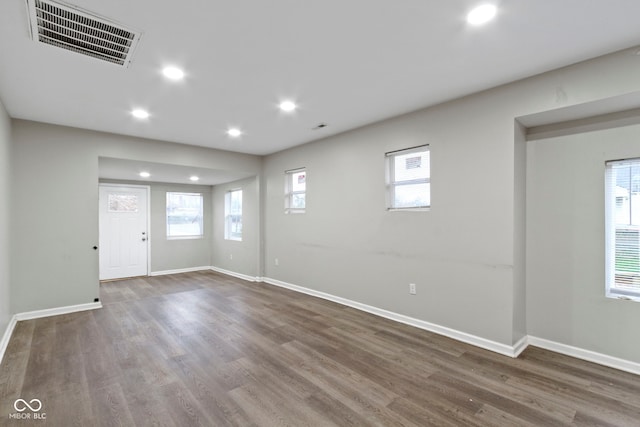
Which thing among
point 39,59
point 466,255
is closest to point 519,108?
point 466,255

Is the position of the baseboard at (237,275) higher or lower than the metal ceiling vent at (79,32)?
lower

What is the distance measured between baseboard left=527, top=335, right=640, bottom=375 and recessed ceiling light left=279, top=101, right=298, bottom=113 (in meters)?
3.59

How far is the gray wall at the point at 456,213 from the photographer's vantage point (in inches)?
112

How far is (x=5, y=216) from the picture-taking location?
3.48 metres

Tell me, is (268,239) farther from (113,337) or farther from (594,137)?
(594,137)

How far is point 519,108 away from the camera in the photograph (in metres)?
2.90

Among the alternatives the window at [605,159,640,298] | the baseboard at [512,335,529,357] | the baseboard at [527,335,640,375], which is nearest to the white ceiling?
the baseboard at [512,335,529,357]

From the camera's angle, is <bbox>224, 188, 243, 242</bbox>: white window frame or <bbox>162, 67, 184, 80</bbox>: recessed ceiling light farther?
<bbox>224, 188, 243, 242</bbox>: white window frame

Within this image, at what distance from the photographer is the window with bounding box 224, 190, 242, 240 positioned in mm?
7171

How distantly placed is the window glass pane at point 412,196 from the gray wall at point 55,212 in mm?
4106

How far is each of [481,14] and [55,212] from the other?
17.5ft

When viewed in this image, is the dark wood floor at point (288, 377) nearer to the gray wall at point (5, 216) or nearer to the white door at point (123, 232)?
the gray wall at point (5, 216)

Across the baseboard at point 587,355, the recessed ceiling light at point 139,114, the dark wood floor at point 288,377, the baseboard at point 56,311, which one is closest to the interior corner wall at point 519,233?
the baseboard at point 587,355

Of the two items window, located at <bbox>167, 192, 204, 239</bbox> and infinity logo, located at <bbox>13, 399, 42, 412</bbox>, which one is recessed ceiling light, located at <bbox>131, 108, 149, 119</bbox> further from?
window, located at <bbox>167, 192, 204, 239</bbox>
